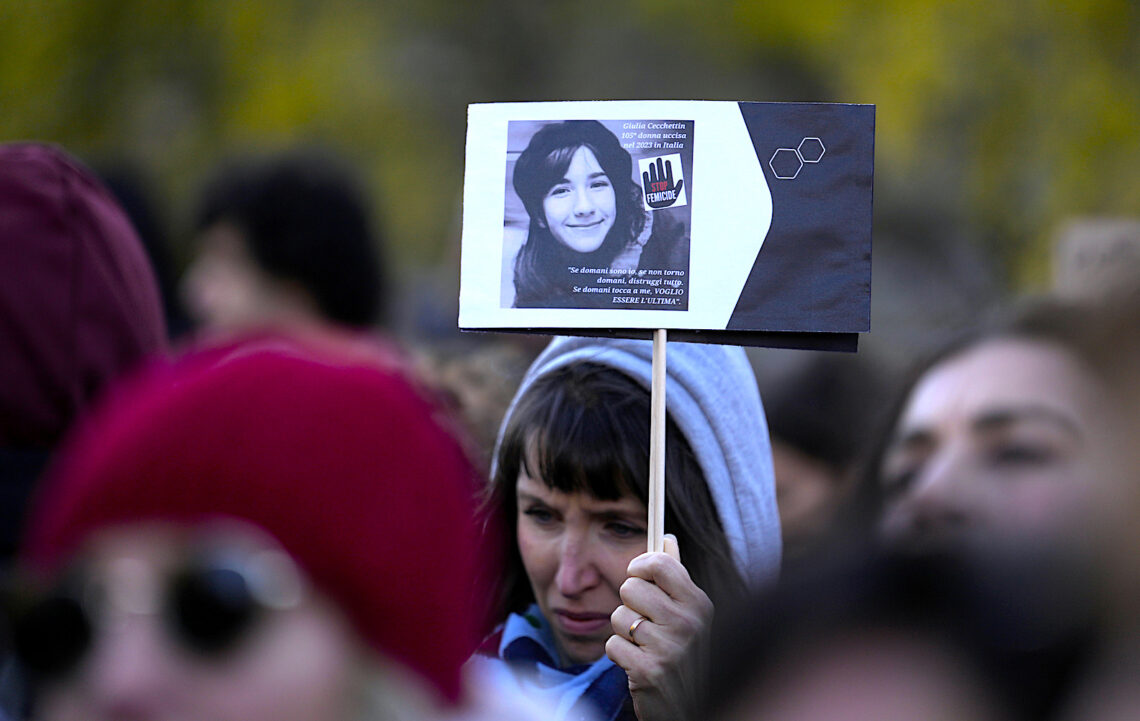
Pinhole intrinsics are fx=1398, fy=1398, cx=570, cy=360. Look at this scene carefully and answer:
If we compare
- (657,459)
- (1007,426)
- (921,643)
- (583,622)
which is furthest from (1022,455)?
(921,643)

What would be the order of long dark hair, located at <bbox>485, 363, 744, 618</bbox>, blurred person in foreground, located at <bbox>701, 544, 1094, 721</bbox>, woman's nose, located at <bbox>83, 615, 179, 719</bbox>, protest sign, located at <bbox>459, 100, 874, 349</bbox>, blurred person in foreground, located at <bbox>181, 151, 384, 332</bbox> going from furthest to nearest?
blurred person in foreground, located at <bbox>181, 151, 384, 332</bbox>, long dark hair, located at <bbox>485, 363, 744, 618</bbox>, protest sign, located at <bbox>459, 100, 874, 349</bbox>, woman's nose, located at <bbox>83, 615, 179, 719</bbox>, blurred person in foreground, located at <bbox>701, 544, 1094, 721</bbox>

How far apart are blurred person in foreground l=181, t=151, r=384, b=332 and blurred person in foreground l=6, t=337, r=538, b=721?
239 centimetres

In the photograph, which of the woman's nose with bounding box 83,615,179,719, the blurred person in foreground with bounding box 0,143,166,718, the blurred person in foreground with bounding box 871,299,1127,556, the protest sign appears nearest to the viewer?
the woman's nose with bounding box 83,615,179,719

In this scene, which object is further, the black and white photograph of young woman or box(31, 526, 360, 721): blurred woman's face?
the black and white photograph of young woman

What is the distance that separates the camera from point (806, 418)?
415 centimetres

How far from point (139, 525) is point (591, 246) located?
1374mm

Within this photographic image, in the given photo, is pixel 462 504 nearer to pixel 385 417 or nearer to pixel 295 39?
pixel 385 417

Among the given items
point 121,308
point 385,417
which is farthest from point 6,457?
point 385,417

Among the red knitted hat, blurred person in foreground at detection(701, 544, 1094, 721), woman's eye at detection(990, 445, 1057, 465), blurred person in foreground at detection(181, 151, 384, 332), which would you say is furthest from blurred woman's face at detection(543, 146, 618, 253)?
blurred person in foreground at detection(701, 544, 1094, 721)

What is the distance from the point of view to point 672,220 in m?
2.51

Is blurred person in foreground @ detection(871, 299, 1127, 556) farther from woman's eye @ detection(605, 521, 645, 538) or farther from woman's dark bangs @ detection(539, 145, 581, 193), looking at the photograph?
woman's dark bangs @ detection(539, 145, 581, 193)

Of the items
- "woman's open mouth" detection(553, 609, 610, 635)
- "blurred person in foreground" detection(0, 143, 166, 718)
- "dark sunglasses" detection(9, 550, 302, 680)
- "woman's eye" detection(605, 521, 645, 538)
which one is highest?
"blurred person in foreground" detection(0, 143, 166, 718)

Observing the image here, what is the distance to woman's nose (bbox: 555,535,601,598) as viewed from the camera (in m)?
2.53

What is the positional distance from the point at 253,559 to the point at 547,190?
1.41m
